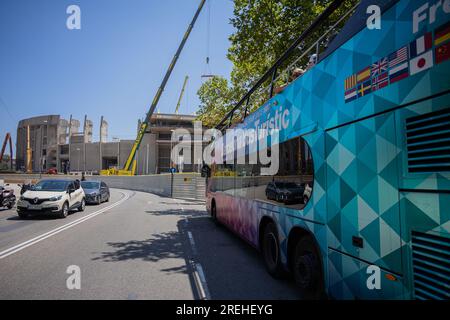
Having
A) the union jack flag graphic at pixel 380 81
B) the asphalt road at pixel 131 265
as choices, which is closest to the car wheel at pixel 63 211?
the asphalt road at pixel 131 265

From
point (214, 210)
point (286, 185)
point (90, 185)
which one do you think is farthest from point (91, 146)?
point (286, 185)

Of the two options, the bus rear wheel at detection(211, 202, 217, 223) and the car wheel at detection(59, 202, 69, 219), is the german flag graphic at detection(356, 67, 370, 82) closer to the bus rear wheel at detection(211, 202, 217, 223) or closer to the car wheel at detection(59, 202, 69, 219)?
the bus rear wheel at detection(211, 202, 217, 223)

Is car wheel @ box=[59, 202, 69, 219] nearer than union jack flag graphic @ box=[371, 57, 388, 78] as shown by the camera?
No

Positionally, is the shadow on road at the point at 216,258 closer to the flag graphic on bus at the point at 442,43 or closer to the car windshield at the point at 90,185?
the flag graphic on bus at the point at 442,43

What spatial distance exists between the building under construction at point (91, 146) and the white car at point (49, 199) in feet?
208

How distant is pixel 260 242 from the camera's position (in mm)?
5957

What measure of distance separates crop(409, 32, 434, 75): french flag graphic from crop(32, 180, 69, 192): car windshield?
1392cm

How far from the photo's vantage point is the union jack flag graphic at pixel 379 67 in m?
2.70

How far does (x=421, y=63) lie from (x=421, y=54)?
0.24 ft

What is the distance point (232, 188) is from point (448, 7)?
6725mm

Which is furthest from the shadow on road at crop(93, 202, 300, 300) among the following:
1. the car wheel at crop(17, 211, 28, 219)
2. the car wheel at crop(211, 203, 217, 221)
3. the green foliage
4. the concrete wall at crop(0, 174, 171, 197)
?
the concrete wall at crop(0, 174, 171, 197)

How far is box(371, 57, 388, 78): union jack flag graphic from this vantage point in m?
2.70

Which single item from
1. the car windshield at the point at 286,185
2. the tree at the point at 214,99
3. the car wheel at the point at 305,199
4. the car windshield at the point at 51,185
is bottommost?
the car windshield at the point at 51,185

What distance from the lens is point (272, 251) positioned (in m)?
5.36
